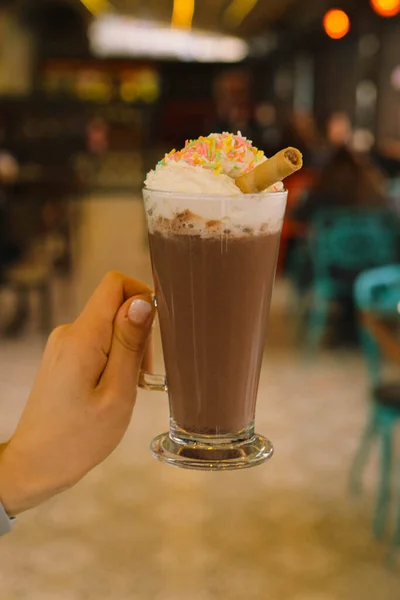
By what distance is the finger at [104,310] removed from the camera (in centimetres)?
87

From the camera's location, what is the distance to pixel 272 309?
5.35 m

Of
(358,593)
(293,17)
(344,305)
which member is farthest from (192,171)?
(293,17)

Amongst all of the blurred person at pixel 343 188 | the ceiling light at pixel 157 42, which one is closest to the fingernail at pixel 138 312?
the blurred person at pixel 343 188

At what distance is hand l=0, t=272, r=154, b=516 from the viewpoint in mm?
857

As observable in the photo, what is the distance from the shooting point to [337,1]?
9.12 metres

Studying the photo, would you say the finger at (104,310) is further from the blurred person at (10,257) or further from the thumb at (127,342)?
the blurred person at (10,257)

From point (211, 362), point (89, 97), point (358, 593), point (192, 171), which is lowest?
point (358, 593)

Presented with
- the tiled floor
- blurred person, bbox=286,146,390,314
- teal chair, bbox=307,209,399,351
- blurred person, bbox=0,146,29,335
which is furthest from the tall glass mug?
blurred person, bbox=0,146,29,335

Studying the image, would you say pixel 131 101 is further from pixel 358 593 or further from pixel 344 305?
pixel 358 593

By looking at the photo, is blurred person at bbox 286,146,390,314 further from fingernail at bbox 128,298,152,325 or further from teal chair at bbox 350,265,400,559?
fingernail at bbox 128,298,152,325

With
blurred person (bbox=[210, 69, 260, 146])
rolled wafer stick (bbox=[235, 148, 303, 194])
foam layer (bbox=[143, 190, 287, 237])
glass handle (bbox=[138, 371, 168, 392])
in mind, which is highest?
blurred person (bbox=[210, 69, 260, 146])

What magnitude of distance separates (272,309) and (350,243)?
0.70 metres

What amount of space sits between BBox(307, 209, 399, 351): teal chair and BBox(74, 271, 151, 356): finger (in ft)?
14.0

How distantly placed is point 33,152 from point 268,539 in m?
10.0
